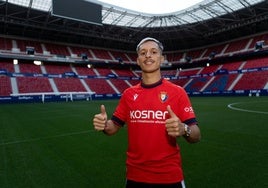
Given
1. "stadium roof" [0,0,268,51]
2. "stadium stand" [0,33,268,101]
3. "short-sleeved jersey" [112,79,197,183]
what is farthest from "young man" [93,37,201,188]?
"stadium stand" [0,33,268,101]

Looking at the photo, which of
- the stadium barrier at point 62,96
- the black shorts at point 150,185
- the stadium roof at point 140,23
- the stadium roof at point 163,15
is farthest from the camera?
the stadium roof at point 140,23

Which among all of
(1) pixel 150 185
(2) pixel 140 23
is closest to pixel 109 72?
(2) pixel 140 23

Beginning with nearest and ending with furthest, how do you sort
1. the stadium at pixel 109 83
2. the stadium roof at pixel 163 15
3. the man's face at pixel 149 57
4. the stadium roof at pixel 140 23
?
the man's face at pixel 149 57 < the stadium at pixel 109 83 < the stadium roof at pixel 163 15 < the stadium roof at pixel 140 23

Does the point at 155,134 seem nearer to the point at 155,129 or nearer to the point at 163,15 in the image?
the point at 155,129

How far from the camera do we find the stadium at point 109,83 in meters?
6.03

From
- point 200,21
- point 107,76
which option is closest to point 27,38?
point 107,76

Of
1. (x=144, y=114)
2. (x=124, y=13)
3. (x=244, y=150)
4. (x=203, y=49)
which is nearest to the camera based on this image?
(x=144, y=114)

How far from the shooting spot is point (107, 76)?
58.5 meters

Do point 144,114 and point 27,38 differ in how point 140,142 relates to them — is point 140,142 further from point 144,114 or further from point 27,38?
point 27,38

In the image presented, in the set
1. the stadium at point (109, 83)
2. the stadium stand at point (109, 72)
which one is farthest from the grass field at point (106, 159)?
the stadium stand at point (109, 72)

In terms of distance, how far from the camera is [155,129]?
2.62 m

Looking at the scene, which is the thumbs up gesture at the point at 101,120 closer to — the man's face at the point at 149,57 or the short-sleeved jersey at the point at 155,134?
the short-sleeved jersey at the point at 155,134

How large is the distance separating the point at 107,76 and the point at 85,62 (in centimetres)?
616

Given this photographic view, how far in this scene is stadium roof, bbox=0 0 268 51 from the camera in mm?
41594
